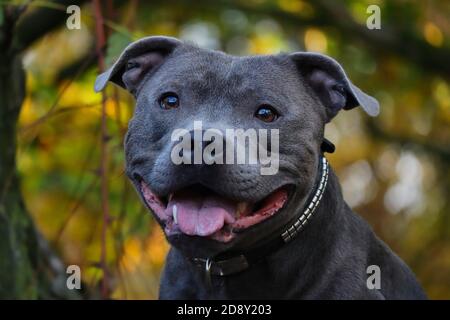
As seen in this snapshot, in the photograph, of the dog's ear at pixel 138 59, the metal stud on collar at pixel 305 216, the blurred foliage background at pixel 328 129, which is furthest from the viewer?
the blurred foliage background at pixel 328 129

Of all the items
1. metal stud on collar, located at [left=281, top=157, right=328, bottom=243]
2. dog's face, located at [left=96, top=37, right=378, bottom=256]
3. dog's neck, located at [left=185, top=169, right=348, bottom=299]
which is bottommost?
dog's neck, located at [left=185, top=169, right=348, bottom=299]

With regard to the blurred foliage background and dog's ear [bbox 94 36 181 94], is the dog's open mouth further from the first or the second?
the blurred foliage background

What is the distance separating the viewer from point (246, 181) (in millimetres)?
4719

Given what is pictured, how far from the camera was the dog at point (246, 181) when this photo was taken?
15.7 ft

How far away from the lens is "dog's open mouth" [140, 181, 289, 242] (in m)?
4.73

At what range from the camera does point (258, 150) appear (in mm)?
4859

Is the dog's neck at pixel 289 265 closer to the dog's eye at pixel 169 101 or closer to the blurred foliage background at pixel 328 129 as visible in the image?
the dog's eye at pixel 169 101

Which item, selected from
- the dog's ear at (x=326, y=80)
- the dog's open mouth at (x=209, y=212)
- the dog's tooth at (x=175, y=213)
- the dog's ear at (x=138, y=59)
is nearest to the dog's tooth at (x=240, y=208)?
the dog's open mouth at (x=209, y=212)

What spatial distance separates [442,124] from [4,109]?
23.6 ft

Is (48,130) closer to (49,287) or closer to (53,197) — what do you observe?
(53,197)

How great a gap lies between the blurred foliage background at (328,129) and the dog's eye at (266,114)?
1.71 m

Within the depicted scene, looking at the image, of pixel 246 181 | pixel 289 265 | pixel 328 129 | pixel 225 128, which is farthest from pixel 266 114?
pixel 328 129

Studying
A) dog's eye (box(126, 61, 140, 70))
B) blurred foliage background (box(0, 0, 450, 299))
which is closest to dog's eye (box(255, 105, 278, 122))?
dog's eye (box(126, 61, 140, 70))

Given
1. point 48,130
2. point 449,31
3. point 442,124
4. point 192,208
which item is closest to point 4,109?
point 192,208
